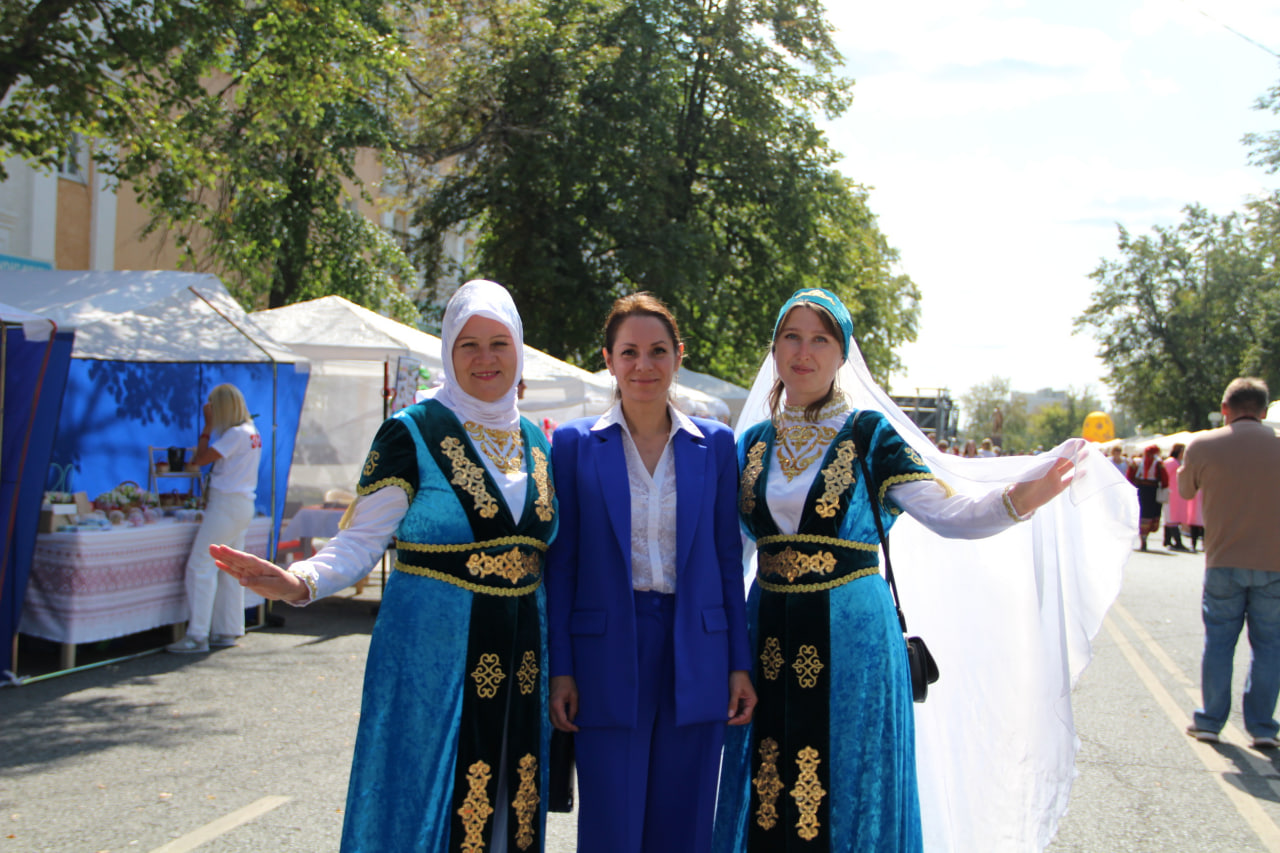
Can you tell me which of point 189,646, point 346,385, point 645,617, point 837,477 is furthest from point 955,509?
point 346,385

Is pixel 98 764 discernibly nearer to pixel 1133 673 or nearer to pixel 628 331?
pixel 628 331

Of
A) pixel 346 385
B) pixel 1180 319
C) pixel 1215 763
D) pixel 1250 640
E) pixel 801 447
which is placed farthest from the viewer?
pixel 1180 319

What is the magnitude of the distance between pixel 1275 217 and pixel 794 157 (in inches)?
654

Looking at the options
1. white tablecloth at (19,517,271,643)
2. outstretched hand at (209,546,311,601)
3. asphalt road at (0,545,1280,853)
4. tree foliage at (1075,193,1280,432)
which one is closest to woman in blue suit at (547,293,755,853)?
outstretched hand at (209,546,311,601)

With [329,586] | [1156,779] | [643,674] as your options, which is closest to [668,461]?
[643,674]

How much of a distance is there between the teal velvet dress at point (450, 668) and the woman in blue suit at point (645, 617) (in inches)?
4.5

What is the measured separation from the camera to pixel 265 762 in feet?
16.4

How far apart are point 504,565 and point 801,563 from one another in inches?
33.1

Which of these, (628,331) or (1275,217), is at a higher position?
(1275,217)

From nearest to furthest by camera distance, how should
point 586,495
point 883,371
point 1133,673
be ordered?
1. point 586,495
2. point 1133,673
3. point 883,371

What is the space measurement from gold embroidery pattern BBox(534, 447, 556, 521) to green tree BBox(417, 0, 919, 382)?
53.8 ft

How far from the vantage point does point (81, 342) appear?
711 cm

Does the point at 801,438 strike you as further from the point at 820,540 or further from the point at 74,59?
the point at 74,59

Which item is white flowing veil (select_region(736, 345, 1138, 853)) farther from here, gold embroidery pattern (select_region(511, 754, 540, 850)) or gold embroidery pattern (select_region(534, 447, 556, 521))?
gold embroidery pattern (select_region(511, 754, 540, 850))
